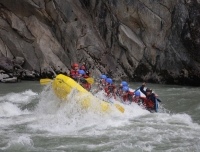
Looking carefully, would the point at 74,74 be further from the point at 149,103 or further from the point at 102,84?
the point at 149,103

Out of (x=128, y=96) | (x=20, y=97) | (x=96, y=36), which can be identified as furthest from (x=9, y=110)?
(x=96, y=36)

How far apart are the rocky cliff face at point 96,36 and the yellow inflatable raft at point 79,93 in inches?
390

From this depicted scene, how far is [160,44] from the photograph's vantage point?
62.1ft

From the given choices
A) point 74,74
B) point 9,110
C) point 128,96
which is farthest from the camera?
point 74,74

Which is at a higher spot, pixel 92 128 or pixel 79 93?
pixel 79 93

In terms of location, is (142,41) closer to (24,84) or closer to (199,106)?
(24,84)

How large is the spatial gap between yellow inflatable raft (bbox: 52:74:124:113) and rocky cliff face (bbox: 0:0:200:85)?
9904mm

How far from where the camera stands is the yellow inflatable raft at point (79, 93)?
364 inches

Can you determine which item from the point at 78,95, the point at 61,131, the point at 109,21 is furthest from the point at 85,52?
the point at 61,131

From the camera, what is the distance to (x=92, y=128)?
8094 millimetres

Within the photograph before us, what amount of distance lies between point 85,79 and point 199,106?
13.3ft

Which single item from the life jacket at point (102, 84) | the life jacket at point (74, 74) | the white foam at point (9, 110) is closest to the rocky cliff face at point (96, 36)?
the life jacket at point (102, 84)

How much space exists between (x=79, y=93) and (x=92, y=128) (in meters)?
1.63

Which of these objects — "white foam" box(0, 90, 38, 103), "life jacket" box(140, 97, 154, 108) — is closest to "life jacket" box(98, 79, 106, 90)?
"life jacket" box(140, 97, 154, 108)
